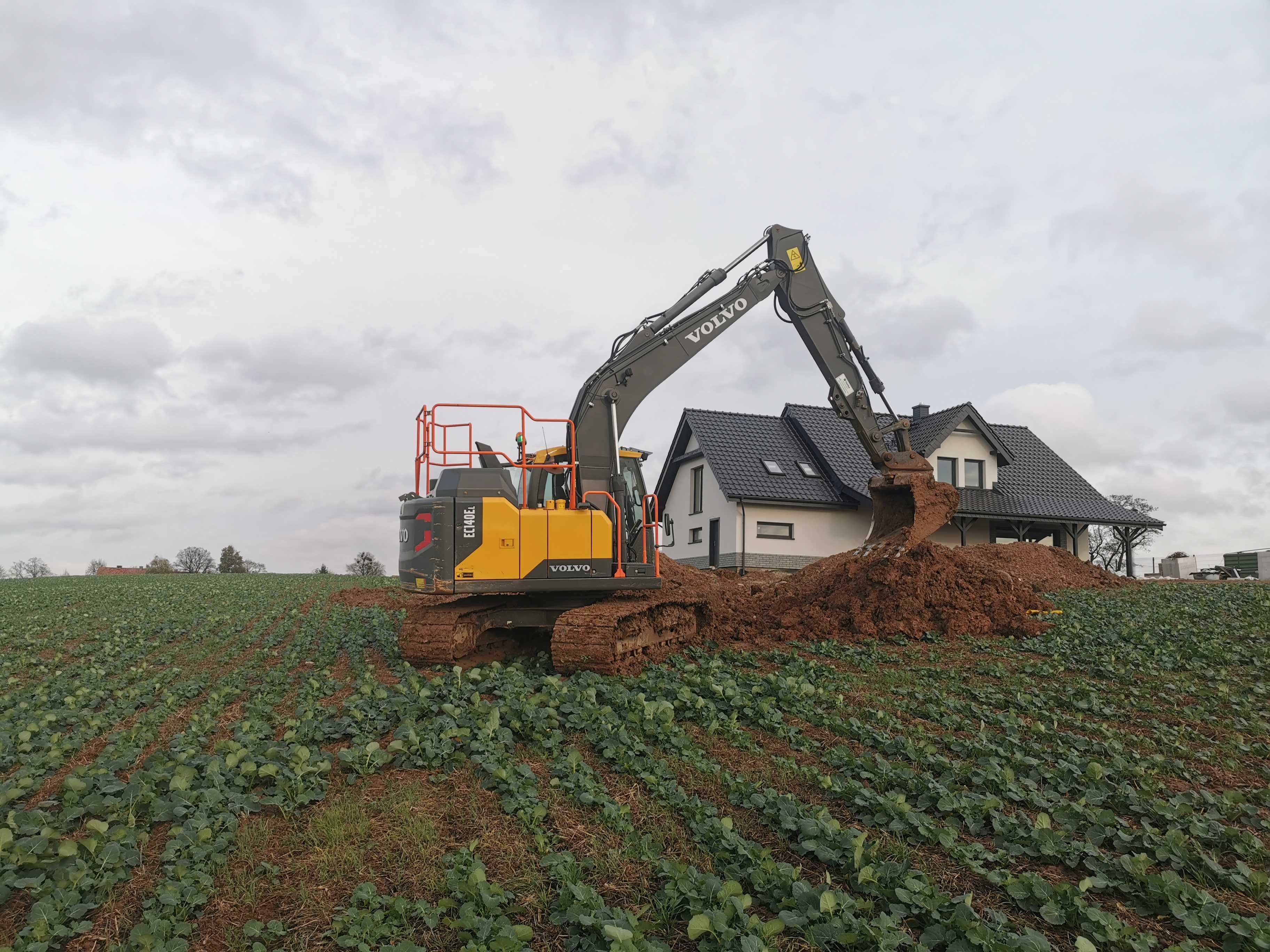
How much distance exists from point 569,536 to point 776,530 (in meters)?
19.6

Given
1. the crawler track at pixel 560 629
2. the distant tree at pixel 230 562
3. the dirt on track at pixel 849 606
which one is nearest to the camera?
the crawler track at pixel 560 629

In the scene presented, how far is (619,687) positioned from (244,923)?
477 cm

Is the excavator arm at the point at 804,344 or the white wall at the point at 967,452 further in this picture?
the white wall at the point at 967,452

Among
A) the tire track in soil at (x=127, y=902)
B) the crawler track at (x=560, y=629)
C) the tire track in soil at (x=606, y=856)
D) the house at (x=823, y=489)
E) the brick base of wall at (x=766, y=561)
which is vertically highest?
the house at (x=823, y=489)

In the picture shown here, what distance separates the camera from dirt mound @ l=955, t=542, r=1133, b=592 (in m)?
23.1

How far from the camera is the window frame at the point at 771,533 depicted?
29.2 m

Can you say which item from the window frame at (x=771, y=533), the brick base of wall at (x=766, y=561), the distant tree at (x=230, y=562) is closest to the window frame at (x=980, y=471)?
the brick base of wall at (x=766, y=561)

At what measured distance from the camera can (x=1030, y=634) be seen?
1363 cm

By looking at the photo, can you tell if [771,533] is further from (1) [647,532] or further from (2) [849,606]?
(1) [647,532]

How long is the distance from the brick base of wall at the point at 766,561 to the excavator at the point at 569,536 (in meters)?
15.0

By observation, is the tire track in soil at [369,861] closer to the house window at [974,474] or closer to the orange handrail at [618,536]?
the orange handrail at [618,536]

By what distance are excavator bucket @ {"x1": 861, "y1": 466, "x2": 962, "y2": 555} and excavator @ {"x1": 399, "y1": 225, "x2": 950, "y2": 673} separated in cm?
402

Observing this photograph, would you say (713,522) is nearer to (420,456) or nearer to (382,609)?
(382,609)

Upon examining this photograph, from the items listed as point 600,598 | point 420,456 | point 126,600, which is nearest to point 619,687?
point 600,598
